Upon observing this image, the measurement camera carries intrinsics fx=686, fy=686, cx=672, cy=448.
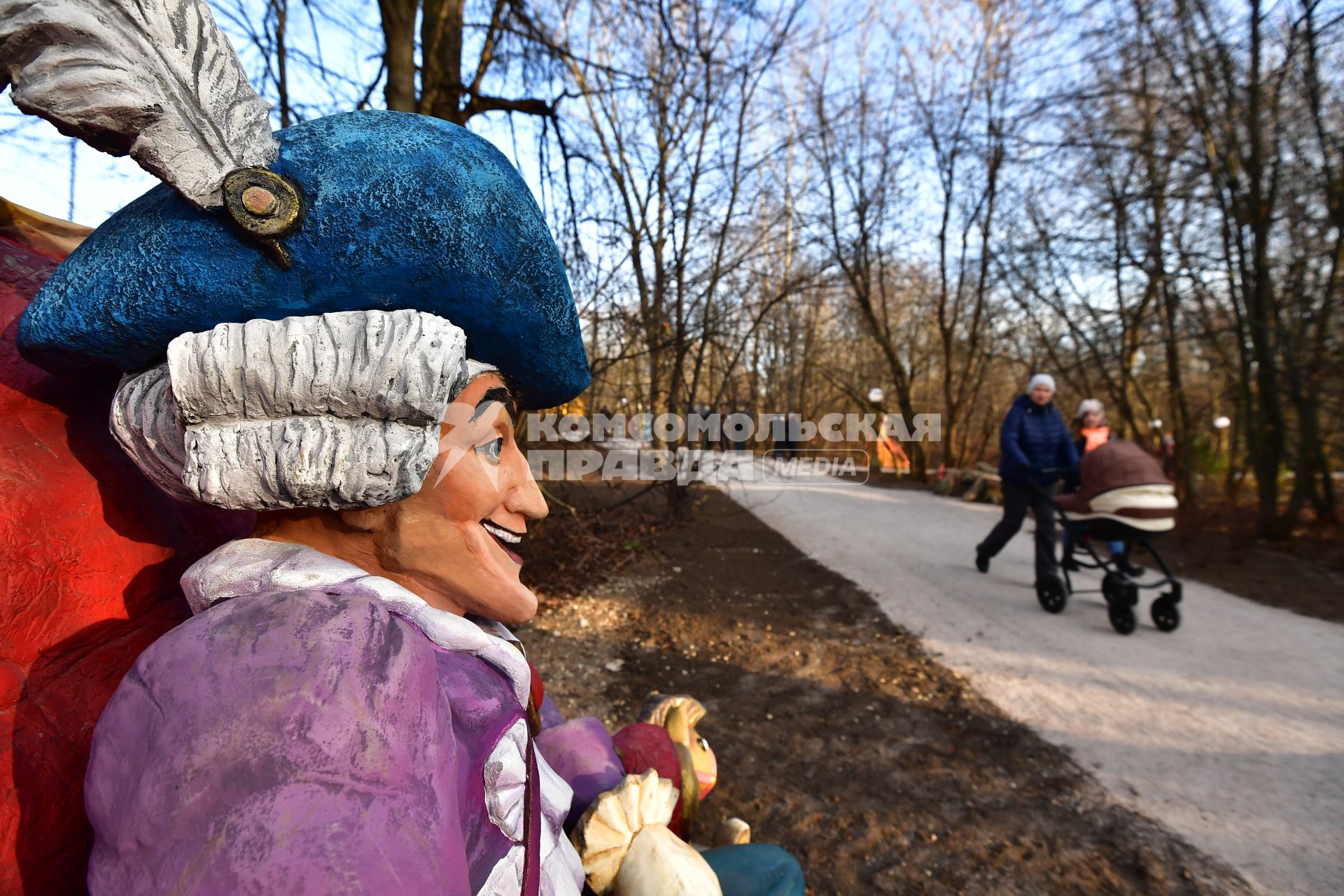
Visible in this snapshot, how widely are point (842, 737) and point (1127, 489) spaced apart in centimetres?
251

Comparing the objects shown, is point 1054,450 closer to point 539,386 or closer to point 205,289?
point 539,386

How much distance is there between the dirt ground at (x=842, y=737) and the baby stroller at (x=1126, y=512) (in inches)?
52.6

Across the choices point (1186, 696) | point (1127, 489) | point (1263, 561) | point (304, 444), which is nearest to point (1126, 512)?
point (1127, 489)

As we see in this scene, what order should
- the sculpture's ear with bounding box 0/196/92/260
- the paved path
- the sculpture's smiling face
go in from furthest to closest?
the paved path < the sculpture's ear with bounding box 0/196/92/260 < the sculpture's smiling face

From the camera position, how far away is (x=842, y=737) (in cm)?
305

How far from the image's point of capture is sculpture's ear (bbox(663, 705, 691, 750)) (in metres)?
1.50

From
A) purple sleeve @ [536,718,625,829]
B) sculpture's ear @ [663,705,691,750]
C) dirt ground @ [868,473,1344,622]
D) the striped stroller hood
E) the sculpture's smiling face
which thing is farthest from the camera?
dirt ground @ [868,473,1344,622]

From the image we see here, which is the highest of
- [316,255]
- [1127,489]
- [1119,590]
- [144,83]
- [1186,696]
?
[144,83]

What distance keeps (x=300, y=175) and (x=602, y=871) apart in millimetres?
1045

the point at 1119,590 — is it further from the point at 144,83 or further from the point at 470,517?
the point at 144,83

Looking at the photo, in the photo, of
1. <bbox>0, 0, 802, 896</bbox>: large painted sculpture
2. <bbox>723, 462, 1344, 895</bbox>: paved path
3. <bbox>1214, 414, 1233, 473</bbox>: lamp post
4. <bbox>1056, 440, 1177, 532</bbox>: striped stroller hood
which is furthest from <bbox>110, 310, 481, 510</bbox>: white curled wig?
<bbox>1214, 414, 1233, 473</bbox>: lamp post

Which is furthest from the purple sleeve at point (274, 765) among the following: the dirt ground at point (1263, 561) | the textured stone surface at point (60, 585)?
the dirt ground at point (1263, 561)

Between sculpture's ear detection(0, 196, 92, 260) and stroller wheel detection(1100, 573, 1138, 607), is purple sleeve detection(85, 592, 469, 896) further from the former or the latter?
stroller wheel detection(1100, 573, 1138, 607)

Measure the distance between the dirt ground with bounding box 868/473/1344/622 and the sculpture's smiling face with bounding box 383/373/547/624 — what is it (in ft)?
20.1
